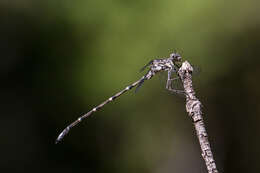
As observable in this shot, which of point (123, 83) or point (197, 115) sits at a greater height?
point (123, 83)

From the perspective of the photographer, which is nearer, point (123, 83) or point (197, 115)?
point (197, 115)

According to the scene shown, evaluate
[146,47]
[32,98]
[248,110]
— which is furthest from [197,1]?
[32,98]

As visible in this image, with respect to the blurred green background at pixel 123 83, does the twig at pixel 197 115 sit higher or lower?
lower

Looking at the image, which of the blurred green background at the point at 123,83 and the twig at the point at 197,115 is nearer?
the twig at the point at 197,115

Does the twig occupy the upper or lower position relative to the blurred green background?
lower

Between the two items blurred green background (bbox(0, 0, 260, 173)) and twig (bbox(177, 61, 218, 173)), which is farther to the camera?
blurred green background (bbox(0, 0, 260, 173))
